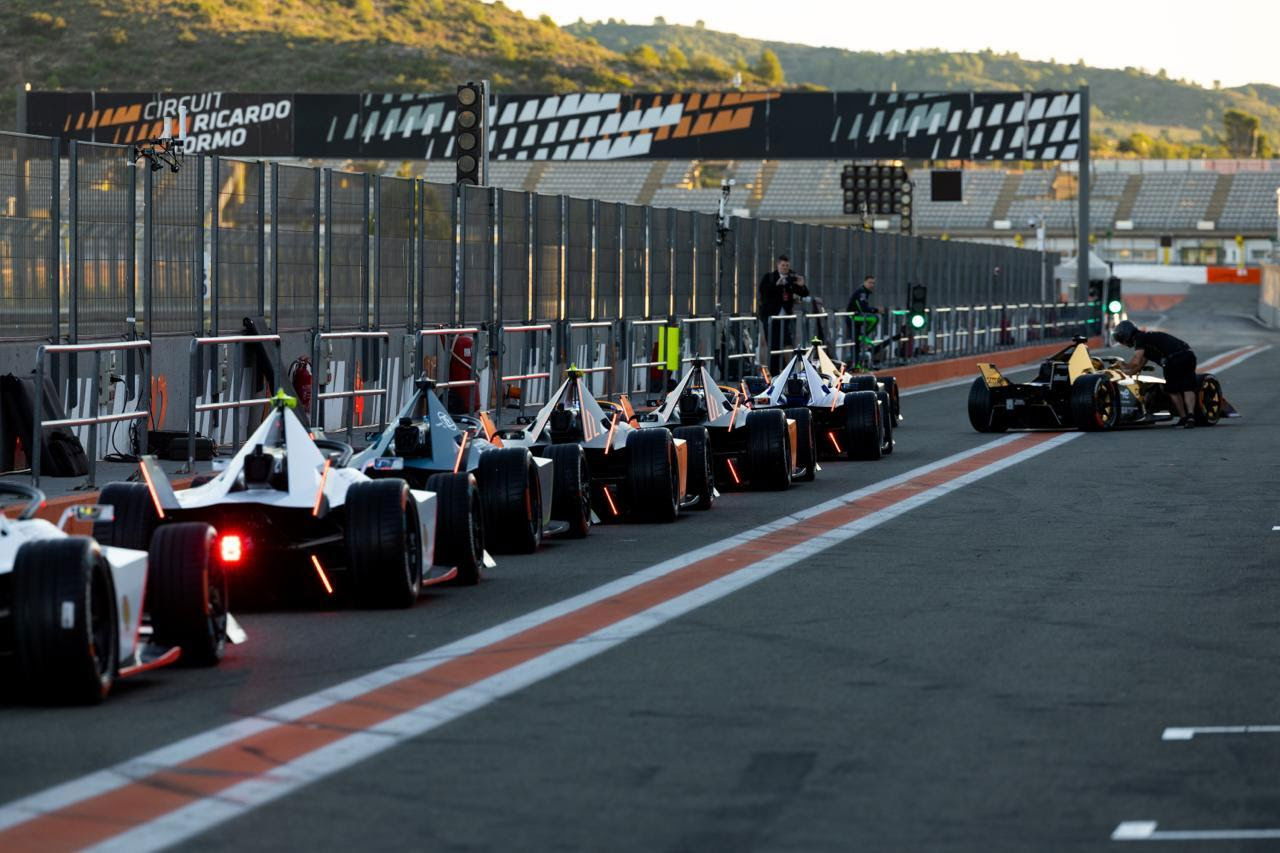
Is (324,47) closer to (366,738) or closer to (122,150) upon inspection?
(122,150)

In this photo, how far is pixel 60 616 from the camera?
27.3ft

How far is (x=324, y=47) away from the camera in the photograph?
154 meters

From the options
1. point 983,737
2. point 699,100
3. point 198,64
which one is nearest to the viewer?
point 983,737

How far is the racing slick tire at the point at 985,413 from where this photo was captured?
2675 cm

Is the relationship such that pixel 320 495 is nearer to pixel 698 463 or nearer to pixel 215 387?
pixel 698 463

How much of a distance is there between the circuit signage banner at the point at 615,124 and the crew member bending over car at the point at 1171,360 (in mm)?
34869

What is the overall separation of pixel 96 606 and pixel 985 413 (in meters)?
19.0

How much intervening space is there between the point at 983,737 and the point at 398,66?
148 metres

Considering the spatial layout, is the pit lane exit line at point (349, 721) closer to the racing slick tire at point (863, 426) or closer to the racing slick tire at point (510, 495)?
the racing slick tire at point (510, 495)

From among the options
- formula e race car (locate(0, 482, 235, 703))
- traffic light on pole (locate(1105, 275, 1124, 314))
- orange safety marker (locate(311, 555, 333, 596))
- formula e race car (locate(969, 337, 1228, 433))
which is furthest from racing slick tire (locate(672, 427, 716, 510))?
traffic light on pole (locate(1105, 275, 1124, 314))

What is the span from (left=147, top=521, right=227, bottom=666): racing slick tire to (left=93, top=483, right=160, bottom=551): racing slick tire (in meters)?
1.54

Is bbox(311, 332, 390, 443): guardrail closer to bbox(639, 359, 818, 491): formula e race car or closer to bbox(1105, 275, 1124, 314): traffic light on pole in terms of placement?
bbox(639, 359, 818, 491): formula e race car

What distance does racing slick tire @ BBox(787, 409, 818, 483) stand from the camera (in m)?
Result: 19.5

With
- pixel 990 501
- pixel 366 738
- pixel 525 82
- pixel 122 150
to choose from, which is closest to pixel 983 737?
pixel 366 738
